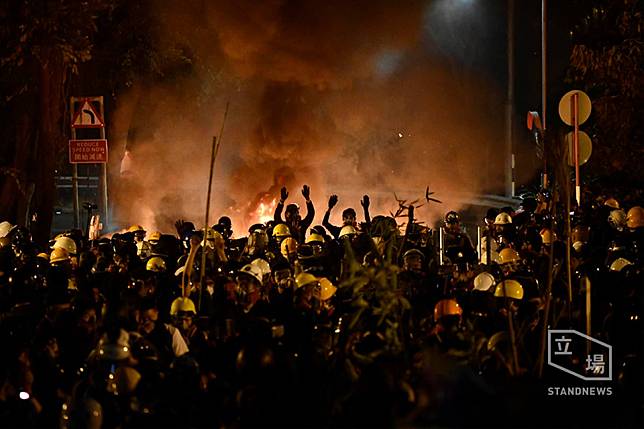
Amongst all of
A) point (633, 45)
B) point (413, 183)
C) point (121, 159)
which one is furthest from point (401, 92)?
point (633, 45)

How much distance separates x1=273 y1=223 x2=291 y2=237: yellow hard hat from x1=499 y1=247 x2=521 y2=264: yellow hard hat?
10.2ft

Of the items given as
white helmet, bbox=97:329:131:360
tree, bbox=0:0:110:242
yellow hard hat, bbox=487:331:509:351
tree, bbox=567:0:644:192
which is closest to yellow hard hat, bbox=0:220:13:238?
tree, bbox=0:0:110:242

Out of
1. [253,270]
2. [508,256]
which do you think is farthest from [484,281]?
[253,270]

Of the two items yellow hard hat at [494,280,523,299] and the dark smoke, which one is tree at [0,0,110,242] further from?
yellow hard hat at [494,280,523,299]

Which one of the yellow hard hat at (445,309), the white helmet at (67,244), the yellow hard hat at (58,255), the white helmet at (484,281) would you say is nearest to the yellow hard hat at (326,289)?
the white helmet at (484,281)

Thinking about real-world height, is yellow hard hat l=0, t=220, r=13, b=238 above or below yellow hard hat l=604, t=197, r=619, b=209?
below

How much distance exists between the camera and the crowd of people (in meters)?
6.81

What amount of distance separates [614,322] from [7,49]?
7.84m

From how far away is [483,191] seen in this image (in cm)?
2591

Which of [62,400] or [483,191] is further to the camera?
[483,191]

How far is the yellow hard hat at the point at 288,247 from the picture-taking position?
1368 cm

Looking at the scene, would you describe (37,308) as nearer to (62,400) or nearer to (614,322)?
(62,400)

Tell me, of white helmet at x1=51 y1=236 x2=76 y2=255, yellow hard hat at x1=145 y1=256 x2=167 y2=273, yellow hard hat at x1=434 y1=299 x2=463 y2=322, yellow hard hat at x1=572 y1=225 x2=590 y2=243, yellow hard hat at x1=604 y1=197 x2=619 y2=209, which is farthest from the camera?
yellow hard hat at x1=604 y1=197 x2=619 y2=209

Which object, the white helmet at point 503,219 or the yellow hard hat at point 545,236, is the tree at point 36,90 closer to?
the white helmet at point 503,219
